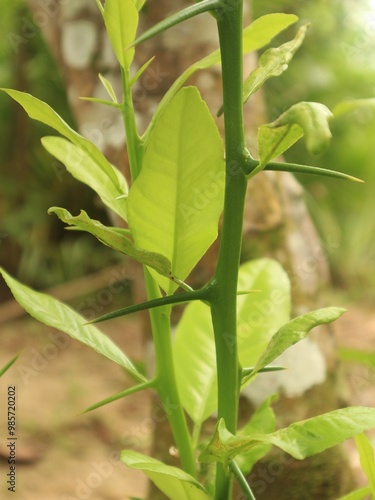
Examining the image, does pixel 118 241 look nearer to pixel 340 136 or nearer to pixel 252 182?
pixel 252 182

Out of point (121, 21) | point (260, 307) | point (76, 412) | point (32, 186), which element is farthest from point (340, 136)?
point (121, 21)

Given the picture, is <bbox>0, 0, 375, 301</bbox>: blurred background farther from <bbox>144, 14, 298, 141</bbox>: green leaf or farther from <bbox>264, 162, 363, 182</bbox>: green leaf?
<bbox>264, 162, 363, 182</bbox>: green leaf

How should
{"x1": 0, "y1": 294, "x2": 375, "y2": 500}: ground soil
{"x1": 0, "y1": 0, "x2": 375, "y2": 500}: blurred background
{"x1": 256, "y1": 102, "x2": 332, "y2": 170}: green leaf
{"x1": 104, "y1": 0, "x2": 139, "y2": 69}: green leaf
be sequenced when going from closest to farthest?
1. {"x1": 256, "y1": 102, "x2": 332, "y2": 170}: green leaf
2. {"x1": 104, "y1": 0, "x2": 139, "y2": 69}: green leaf
3. {"x1": 0, "y1": 294, "x2": 375, "y2": 500}: ground soil
4. {"x1": 0, "y1": 0, "x2": 375, "y2": 500}: blurred background

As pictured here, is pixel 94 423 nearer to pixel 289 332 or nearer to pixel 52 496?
pixel 52 496

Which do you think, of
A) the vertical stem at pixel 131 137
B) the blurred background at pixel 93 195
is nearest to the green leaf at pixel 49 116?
the vertical stem at pixel 131 137

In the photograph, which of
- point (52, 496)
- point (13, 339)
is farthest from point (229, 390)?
point (13, 339)

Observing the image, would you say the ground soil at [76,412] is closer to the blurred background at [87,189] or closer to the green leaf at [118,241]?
the blurred background at [87,189]

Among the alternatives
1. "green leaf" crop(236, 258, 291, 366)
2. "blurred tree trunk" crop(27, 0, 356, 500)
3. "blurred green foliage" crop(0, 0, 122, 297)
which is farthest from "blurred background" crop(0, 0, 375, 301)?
"green leaf" crop(236, 258, 291, 366)
